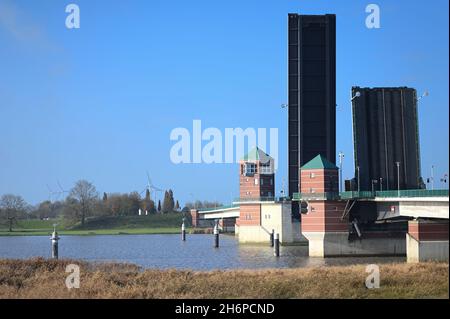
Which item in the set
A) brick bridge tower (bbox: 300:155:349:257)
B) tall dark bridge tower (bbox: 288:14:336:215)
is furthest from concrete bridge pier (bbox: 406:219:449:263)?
tall dark bridge tower (bbox: 288:14:336:215)

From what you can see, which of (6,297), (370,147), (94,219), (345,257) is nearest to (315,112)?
(370,147)

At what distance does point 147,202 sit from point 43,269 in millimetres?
108639

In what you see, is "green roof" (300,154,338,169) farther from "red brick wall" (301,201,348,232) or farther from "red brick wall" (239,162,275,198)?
"red brick wall" (239,162,275,198)

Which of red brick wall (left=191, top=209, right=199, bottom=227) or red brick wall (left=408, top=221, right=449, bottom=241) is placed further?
red brick wall (left=191, top=209, right=199, bottom=227)

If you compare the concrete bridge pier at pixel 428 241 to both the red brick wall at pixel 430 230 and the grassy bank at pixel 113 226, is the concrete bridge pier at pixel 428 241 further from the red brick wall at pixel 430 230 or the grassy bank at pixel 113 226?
the grassy bank at pixel 113 226

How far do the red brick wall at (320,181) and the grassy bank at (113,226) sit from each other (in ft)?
194

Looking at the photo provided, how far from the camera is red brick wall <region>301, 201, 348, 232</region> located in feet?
165

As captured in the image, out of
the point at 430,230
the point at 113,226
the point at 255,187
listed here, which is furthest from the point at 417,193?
the point at 113,226

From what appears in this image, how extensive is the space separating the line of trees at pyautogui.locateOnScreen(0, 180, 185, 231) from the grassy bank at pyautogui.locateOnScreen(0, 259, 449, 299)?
9264 cm

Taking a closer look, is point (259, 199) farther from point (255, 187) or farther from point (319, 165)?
point (319, 165)

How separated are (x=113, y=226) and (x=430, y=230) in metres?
83.9

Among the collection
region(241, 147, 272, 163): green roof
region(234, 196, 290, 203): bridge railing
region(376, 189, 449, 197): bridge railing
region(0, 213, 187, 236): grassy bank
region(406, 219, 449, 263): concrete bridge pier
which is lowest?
region(0, 213, 187, 236): grassy bank
